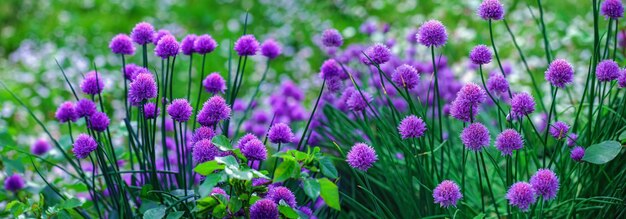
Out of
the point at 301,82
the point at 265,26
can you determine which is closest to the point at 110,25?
the point at 265,26

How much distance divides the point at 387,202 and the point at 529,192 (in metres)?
0.78

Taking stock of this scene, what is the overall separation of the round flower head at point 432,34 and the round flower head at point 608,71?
351 millimetres

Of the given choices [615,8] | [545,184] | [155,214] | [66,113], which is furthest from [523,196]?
[66,113]

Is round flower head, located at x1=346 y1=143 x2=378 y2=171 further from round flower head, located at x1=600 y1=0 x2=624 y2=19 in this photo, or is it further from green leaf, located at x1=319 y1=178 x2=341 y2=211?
round flower head, located at x1=600 y1=0 x2=624 y2=19

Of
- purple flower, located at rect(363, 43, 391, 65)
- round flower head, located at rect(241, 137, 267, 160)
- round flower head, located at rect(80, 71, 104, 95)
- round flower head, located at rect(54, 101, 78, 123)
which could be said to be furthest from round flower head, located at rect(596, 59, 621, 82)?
round flower head, located at rect(54, 101, 78, 123)

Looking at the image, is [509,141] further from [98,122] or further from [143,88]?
[98,122]

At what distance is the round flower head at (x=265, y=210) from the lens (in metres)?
1.35

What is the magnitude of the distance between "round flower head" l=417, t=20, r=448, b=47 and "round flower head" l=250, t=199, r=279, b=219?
476 mm

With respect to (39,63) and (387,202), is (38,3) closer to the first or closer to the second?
(39,63)

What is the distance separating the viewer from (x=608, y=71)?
4.84 ft

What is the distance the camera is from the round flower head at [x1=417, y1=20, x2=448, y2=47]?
145 cm

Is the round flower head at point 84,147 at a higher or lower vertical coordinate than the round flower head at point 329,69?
lower

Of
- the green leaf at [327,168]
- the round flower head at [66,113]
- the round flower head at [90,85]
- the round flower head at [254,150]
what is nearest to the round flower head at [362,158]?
the green leaf at [327,168]

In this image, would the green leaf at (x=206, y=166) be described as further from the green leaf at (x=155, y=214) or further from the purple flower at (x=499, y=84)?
the purple flower at (x=499, y=84)
